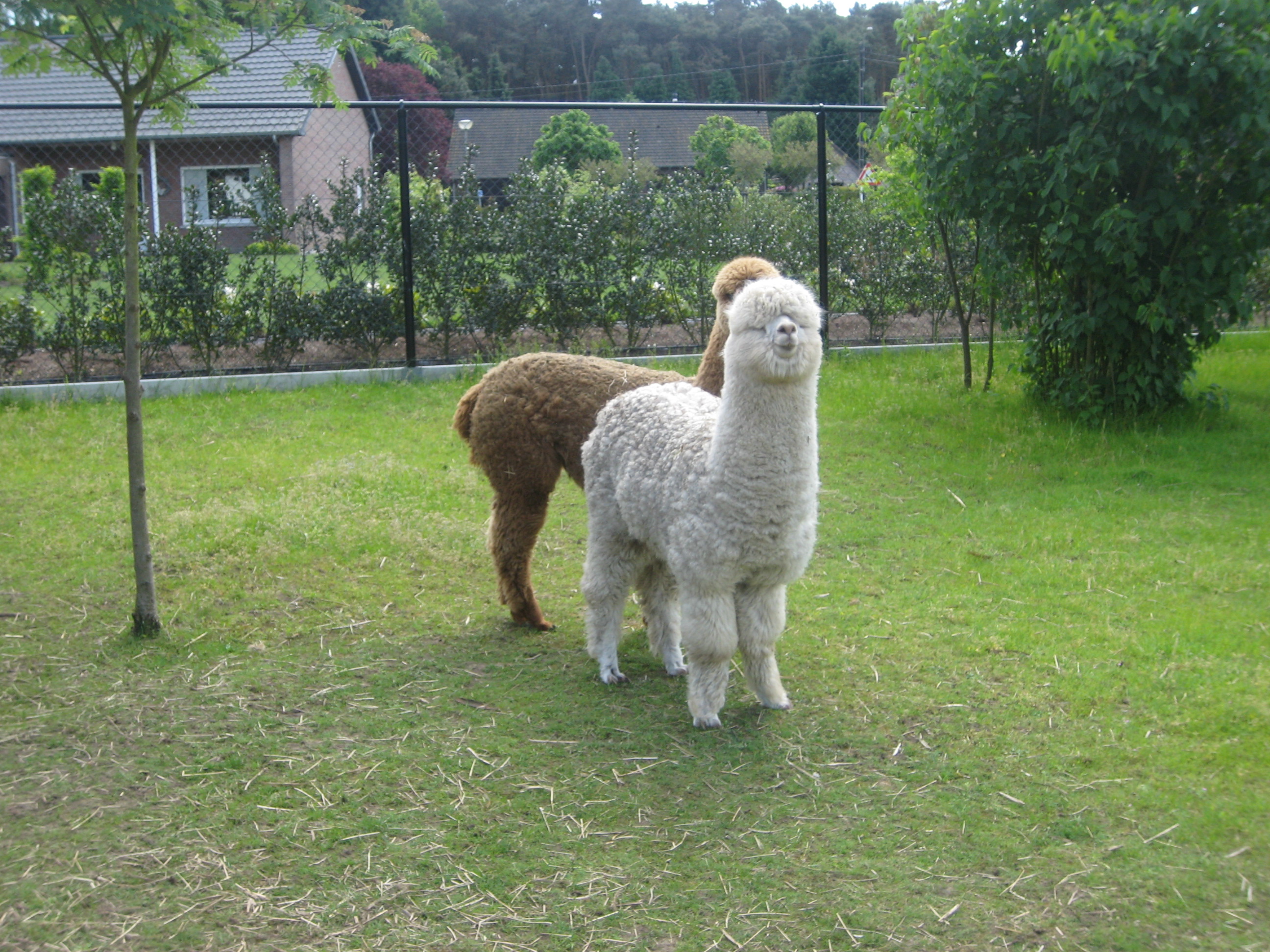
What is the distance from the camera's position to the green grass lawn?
2.76 meters

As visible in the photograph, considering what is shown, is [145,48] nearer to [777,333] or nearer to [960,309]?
[777,333]

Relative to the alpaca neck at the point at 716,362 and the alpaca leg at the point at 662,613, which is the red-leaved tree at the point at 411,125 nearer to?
the alpaca neck at the point at 716,362

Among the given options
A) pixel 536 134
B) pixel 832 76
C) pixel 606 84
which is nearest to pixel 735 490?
pixel 536 134

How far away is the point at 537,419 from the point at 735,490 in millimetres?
1218

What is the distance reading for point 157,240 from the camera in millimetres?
9094

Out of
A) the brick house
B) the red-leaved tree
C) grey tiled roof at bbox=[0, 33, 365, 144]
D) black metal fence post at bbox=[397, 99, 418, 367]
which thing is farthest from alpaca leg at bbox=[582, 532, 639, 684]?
the red-leaved tree

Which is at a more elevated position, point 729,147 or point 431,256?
point 729,147

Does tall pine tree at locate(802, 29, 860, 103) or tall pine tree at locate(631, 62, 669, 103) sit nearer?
tall pine tree at locate(802, 29, 860, 103)

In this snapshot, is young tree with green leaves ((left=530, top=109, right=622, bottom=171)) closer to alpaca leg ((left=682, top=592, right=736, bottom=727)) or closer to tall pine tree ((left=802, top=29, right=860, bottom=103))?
alpaca leg ((left=682, top=592, right=736, bottom=727))

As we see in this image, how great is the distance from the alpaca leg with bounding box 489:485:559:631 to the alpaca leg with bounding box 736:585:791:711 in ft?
3.81

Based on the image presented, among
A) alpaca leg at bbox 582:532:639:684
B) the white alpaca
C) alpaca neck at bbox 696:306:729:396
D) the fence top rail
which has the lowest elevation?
alpaca leg at bbox 582:532:639:684

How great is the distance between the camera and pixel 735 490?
139 inches

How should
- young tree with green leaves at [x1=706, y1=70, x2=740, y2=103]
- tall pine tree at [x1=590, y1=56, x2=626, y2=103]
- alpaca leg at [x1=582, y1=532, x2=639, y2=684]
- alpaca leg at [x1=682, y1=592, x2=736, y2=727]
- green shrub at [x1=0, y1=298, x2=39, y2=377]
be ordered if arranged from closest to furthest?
alpaca leg at [x1=682, y1=592, x2=736, y2=727] < alpaca leg at [x1=582, y1=532, x2=639, y2=684] < green shrub at [x1=0, y1=298, x2=39, y2=377] < young tree with green leaves at [x1=706, y1=70, x2=740, y2=103] < tall pine tree at [x1=590, y1=56, x2=626, y2=103]

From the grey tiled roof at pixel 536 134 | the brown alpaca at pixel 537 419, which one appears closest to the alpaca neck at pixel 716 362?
the brown alpaca at pixel 537 419
